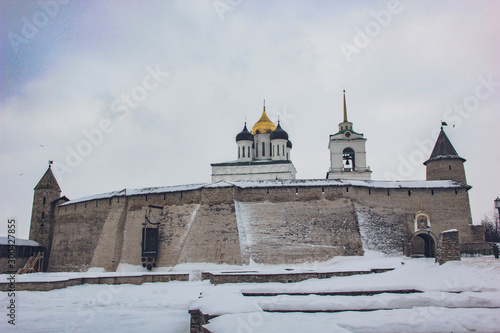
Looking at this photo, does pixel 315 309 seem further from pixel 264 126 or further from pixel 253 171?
pixel 264 126

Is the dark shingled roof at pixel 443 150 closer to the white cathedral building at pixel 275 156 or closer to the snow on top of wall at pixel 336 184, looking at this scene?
the snow on top of wall at pixel 336 184

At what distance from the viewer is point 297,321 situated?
18.5ft

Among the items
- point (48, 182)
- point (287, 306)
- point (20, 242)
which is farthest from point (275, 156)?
point (287, 306)

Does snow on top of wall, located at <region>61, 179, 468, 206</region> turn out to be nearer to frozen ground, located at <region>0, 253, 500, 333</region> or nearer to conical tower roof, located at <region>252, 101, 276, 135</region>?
frozen ground, located at <region>0, 253, 500, 333</region>

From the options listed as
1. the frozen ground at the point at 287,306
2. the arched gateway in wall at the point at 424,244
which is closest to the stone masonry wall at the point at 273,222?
the arched gateway in wall at the point at 424,244

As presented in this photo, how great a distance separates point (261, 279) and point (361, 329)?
7.26m

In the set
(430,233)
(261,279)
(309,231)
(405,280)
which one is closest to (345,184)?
(309,231)

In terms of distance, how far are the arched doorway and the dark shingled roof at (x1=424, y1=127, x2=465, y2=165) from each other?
13.6 feet

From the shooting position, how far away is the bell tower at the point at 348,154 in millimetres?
28391

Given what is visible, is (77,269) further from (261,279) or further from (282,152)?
(282,152)

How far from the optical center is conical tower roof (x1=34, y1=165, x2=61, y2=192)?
24.7m

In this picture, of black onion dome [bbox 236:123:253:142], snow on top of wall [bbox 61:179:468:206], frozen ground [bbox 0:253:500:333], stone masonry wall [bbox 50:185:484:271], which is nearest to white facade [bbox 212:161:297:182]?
black onion dome [bbox 236:123:253:142]

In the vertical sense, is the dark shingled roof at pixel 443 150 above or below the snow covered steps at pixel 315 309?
above

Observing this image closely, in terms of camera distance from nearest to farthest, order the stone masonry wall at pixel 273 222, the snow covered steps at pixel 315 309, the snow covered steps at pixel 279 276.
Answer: the snow covered steps at pixel 315 309 → the snow covered steps at pixel 279 276 → the stone masonry wall at pixel 273 222
